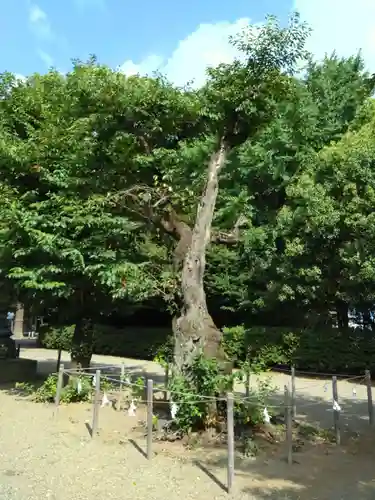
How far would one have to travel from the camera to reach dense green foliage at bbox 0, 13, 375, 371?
33.7 ft

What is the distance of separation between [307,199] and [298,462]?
10958 millimetres

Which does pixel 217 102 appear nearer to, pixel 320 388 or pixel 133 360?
pixel 320 388

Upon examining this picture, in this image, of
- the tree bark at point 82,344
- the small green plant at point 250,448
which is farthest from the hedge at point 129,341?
the small green plant at point 250,448

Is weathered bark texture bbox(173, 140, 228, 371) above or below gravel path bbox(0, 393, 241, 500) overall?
above

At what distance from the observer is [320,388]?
1541cm

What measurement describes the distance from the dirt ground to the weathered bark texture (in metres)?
1.41

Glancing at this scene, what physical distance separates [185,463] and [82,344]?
264 inches

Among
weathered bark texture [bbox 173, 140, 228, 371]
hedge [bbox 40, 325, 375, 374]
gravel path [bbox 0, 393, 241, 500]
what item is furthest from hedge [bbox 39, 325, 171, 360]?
gravel path [bbox 0, 393, 241, 500]

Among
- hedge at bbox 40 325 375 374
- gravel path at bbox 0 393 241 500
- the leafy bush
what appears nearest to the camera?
gravel path at bbox 0 393 241 500

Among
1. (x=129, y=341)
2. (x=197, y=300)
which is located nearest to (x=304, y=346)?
(x=129, y=341)

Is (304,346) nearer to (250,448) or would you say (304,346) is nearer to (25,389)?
(25,389)

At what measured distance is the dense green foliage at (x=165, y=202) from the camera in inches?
404

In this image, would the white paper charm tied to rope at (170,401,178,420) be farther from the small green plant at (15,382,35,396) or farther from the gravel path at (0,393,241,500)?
the small green plant at (15,382,35,396)

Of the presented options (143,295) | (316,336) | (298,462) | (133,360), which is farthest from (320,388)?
(133,360)
